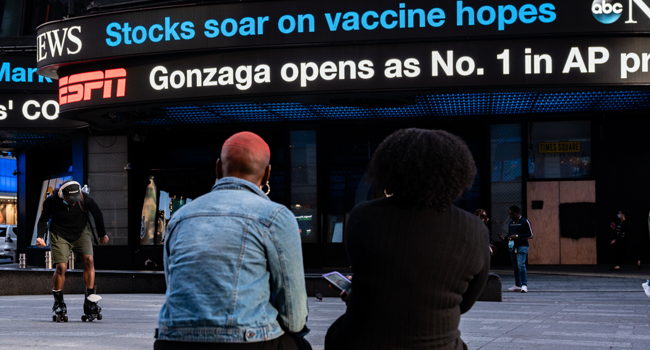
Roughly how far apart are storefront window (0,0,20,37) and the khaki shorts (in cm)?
1594

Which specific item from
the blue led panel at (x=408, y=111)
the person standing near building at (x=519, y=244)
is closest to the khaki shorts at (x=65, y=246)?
the person standing near building at (x=519, y=244)

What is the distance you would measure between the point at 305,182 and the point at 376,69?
494 cm

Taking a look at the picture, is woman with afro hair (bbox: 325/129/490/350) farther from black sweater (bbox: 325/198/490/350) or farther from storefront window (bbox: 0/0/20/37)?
storefront window (bbox: 0/0/20/37)

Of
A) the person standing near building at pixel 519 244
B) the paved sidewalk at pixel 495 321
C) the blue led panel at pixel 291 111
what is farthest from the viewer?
the blue led panel at pixel 291 111

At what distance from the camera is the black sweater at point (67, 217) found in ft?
30.2

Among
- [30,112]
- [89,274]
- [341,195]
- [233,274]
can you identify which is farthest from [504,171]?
[233,274]

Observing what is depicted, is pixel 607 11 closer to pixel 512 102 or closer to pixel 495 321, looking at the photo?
pixel 512 102

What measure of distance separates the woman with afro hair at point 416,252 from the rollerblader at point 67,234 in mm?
6976

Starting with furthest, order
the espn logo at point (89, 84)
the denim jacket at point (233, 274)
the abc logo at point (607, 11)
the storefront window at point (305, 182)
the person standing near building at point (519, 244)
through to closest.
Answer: the storefront window at point (305, 182) → the espn logo at point (89, 84) → the abc logo at point (607, 11) → the person standing near building at point (519, 244) → the denim jacket at point (233, 274)

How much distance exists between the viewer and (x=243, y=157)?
2955 millimetres

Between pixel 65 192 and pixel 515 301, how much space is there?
23.9 ft

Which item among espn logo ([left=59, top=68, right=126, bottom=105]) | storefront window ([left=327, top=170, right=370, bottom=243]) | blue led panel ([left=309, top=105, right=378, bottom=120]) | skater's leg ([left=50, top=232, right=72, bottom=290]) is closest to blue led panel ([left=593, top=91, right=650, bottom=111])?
blue led panel ([left=309, top=105, right=378, bottom=120])

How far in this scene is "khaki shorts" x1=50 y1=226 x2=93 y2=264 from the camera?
30.1ft

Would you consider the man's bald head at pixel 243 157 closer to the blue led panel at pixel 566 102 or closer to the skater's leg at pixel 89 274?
the skater's leg at pixel 89 274
